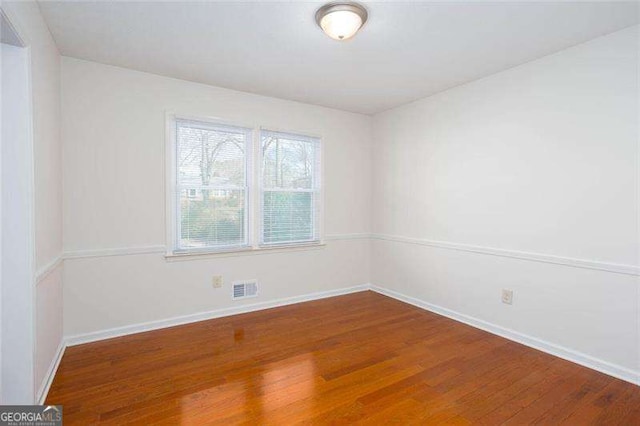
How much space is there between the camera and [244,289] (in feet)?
12.3

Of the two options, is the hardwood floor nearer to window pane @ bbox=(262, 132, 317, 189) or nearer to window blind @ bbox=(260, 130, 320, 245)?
window blind @ bbox=(260, 130, 320, 245)

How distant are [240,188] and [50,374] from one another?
7.28 feet

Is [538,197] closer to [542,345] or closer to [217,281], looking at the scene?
[542,345]

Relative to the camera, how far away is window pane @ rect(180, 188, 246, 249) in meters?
3.39

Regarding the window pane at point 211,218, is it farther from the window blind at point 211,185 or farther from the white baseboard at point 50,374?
the white baseboard at point 50,374

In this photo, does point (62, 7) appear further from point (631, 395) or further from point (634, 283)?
point (631, 395)

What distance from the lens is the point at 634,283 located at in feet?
7.66

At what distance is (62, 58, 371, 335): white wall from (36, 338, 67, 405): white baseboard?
0.21 m

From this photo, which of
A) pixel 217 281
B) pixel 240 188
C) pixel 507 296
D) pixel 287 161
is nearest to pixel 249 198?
pixel 240 188

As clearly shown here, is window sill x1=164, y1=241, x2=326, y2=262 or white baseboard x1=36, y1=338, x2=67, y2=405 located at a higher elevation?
window sill x1=164, y1=241, x2=326, y2=262

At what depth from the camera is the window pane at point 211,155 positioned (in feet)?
11.0
